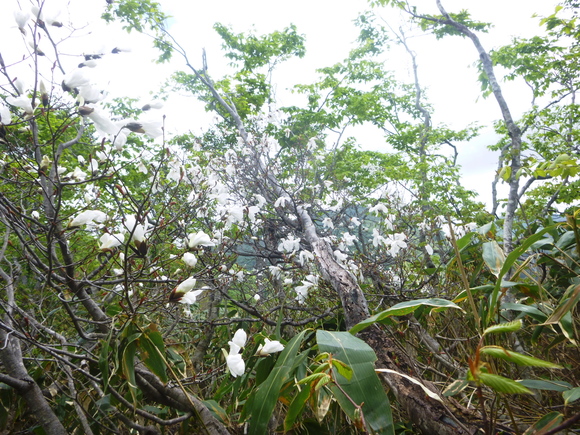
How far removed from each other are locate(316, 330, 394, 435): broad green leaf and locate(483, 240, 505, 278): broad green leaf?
56 cm

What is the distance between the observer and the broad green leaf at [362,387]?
68cm

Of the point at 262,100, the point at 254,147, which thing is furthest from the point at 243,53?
the point at 254,147

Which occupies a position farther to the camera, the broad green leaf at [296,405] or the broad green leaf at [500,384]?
the broad green leaf at [296,405]

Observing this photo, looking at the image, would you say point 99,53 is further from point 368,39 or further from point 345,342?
point 368,39

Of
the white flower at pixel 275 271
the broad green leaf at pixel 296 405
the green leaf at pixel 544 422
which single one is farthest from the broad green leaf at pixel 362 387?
the white flower at pixel 275 271

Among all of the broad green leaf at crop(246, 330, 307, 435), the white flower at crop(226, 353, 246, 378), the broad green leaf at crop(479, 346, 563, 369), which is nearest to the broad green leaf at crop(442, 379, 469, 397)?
the broad green leaf at crop(479, 346, 563, 369)

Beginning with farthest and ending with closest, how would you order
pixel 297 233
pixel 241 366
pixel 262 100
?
pixel 262 100 → pixel 297 233 → pixel 241 366

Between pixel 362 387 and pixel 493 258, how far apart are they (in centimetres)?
71

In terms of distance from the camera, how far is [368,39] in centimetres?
919

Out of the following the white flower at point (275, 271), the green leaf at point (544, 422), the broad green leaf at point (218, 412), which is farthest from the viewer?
the white flower at point (275, 271)

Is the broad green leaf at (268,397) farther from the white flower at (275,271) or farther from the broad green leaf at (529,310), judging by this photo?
the white flower at (275,271)

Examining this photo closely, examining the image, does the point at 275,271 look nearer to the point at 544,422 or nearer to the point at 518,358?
the point at 544,422

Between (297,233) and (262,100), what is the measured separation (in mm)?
4848

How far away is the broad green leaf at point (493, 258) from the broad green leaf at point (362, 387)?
22.1 inches
